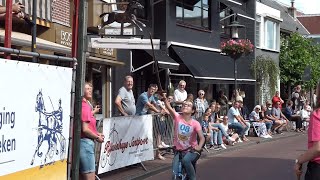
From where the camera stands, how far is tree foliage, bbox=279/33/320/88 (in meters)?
34.4

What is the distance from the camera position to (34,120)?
5418mm

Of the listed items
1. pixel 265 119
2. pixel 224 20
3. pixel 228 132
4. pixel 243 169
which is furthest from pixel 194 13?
pixel 243 169

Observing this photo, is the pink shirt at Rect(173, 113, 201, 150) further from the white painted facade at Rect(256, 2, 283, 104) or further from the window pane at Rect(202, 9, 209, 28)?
the white painted facade at Rect(256, 2, 283, 104)

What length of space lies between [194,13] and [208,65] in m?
2.55

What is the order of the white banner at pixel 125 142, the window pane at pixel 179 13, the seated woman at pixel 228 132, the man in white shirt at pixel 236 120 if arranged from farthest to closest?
the window pane at pixel 179 13
the man in white shirt at pixel 236 120
the seated woman at pixel 228 132
the white banner at pixel 125 142

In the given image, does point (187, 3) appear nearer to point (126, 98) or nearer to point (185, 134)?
point (126, 98)

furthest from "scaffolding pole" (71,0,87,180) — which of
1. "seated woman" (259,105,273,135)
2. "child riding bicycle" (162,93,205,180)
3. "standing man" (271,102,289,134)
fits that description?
"standing man" (271,102,289,134)

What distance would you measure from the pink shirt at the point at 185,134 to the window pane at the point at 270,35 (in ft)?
79.6

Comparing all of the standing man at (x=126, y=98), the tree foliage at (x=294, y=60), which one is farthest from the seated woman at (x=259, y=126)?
the tree foliage at (x=294, y=60)

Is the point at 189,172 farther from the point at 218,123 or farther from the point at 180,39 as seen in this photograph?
the point at 180,39

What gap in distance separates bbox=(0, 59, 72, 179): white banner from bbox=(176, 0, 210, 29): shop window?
1690cm

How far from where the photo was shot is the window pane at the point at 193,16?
2363 cm

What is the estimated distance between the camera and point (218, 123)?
17.2 m

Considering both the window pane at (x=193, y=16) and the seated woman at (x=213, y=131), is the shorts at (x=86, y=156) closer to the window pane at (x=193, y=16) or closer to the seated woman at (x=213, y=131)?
the seated woman at (x=213, y=131)
